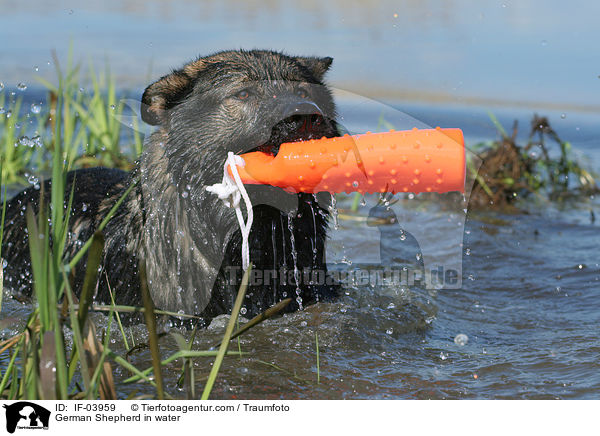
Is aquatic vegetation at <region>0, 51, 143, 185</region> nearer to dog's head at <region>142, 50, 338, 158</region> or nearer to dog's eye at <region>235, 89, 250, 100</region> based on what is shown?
dog's head at <region>142, 50, 338, 158</region>

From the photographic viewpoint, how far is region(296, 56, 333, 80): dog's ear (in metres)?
3.96

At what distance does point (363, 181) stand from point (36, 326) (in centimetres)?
160

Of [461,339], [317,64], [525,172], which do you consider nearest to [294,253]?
[461,339]

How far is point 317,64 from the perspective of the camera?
4000mm

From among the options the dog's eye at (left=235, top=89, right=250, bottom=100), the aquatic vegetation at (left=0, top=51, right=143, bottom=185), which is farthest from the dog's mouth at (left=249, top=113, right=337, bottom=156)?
the aquatic vegetation at (left=0, top=51, right=143, bottom=185)

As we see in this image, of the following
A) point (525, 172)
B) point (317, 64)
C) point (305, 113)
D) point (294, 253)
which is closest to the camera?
point (305, 113)

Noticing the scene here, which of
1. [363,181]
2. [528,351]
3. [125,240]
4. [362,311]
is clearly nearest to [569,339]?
[528,351]

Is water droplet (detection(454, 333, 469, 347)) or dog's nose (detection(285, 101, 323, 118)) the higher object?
dog's nose (detection(285, 101, 323, 118))

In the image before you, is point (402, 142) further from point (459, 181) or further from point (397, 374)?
point (397, 374)

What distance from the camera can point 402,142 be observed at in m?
3.07

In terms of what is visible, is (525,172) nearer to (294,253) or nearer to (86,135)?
(294,253)

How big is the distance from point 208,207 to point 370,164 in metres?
0.94

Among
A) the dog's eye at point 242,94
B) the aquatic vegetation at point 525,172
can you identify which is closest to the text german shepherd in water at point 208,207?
the dog's eye at point 242,94

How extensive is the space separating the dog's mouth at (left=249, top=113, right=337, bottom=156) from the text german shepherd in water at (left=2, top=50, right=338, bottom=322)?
0.04 metres
